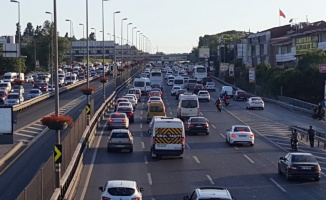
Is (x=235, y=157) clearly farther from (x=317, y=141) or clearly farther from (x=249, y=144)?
(x=317, y=141)

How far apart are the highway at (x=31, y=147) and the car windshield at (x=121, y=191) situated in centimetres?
595

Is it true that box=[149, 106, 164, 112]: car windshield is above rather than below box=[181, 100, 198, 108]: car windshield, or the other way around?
below

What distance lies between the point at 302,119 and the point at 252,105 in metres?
10.6

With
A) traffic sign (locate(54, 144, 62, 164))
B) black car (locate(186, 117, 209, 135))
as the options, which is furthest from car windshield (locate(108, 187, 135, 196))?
black car (locate(186, 117, 209, 135))

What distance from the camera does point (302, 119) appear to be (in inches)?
2628

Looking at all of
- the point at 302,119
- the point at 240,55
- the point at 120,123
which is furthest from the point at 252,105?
the point at 240,55

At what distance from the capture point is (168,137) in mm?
38406

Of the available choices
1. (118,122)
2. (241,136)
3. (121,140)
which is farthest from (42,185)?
(118,122)

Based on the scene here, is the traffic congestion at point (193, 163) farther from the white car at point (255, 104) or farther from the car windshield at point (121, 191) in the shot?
the white car at point (255, 104)

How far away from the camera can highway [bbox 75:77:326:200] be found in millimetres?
29203

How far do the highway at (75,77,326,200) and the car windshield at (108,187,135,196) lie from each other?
4522 mm

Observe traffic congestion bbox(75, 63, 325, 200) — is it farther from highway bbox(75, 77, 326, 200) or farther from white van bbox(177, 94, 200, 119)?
white van bbox(177, 94, 200, 119)

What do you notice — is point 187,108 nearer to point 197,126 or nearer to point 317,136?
point 197,126

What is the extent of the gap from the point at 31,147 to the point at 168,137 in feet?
32.4
